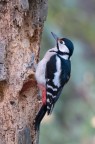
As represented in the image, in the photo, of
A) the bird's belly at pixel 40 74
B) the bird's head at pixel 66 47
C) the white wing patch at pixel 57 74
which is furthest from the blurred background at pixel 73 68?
the bird's belly at pixel 40 74

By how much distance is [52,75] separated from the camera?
6348 mm

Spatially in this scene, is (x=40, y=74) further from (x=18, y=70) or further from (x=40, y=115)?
(x=40, y=115)

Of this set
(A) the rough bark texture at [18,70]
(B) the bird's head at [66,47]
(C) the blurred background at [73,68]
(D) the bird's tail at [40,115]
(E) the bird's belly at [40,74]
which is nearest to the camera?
(A) the rough bark texture at [18,70]

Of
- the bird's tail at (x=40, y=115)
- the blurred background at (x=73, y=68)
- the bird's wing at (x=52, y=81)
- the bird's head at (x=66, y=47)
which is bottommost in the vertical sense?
the blurred background at (x=73, y=68)

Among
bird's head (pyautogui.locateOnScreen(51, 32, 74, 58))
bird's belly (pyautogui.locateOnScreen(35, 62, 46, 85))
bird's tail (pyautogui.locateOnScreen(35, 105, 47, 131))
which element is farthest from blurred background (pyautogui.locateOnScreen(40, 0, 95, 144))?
bird's tail (pyautogui.locateOnScreen(35, 105, 47, 131))

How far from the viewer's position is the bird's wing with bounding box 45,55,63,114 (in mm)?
6164

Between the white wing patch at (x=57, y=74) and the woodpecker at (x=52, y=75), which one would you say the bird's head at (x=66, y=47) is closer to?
the woodpecker at (x=52, y=75)

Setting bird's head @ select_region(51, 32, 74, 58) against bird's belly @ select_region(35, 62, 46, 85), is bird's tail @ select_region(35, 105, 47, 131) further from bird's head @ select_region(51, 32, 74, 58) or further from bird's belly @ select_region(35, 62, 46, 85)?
bird's head @ select_region(51, 32, 74, 58)

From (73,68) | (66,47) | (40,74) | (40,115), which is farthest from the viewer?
(73,68)

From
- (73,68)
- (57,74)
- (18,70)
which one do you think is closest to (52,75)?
(57,74)

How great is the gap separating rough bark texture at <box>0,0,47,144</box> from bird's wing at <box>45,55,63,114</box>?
129 mm

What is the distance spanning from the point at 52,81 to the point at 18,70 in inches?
14.3

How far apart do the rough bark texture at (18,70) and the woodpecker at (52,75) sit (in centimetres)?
7

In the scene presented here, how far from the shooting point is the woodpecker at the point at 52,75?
20.1ft
